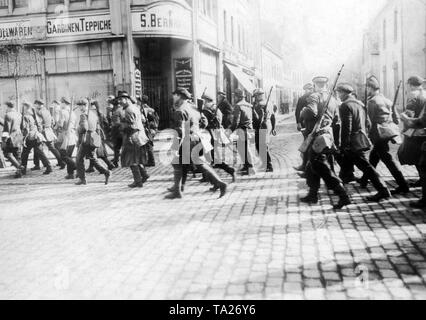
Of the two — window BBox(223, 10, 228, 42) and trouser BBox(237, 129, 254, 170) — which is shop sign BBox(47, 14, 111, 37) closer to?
trouser BBox(237, 129, 254, 170)

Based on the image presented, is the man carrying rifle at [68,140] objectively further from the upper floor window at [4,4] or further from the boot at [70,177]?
the upper floor window at [4,4]

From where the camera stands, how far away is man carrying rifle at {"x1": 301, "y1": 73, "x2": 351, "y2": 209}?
6.78m

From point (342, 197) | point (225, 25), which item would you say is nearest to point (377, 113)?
point (342, 197)

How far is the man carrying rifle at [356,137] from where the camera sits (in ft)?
23.7

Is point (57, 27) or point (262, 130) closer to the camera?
point (262, 130)

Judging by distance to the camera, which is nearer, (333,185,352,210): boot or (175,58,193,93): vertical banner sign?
(333,185,352,210): boot

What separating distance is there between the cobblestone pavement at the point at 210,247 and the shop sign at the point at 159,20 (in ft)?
33.3

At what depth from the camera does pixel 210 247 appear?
529 cm

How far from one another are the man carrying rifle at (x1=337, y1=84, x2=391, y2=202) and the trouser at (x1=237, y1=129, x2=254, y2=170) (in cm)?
313

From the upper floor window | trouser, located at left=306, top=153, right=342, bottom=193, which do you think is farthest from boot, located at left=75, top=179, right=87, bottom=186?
the upper floor window

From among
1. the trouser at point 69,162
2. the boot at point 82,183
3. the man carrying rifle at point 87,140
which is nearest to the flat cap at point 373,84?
the man carrying rifle at point 87,140

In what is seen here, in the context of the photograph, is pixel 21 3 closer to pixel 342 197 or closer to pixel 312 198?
pixel 312 198

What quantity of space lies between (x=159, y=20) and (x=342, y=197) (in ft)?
41.1
